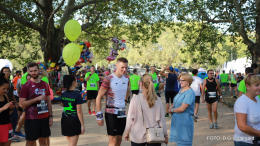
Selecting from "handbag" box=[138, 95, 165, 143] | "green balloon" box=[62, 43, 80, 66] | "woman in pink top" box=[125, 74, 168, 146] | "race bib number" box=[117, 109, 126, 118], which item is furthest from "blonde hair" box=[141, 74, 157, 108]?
"green balloon" box=[62, 43, 80, 66]

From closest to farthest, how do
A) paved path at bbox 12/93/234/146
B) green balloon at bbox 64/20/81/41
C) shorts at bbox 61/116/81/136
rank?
shorts at bbox 61/116/81/136 → paved path at bbox 12/93/234/146 → green balloon at bbox 64/20/81/41

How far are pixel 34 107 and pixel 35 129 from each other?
392 mm

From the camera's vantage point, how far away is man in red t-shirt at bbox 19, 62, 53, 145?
4.50 metres

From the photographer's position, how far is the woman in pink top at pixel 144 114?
146 inches

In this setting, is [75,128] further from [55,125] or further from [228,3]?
[228,3]

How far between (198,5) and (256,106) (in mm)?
12776

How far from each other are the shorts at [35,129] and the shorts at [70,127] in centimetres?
38

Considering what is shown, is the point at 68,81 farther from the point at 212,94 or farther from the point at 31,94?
the point at 212,94

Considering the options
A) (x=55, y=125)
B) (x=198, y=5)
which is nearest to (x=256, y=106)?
(x=55, y=125)

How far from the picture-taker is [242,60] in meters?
30.0

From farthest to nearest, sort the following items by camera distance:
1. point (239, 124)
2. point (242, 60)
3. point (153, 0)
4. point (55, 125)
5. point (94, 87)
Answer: point (242, 60), point (153, 0), point (94, 87), point (55, 125), point (239, 124)

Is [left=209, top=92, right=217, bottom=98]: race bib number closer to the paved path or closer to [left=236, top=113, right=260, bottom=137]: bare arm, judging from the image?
the paved path

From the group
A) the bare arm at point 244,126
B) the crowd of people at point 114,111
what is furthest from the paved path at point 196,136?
the bare arm at point 244,126

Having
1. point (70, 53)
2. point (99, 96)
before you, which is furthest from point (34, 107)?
point (70, 53)
